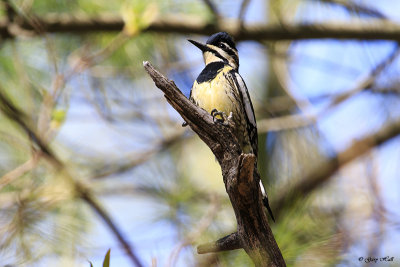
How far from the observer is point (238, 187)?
2297 millimetres

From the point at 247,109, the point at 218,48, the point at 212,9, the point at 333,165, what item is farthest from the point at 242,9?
the point at 333,165

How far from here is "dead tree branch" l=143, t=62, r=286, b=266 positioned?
2.29 m

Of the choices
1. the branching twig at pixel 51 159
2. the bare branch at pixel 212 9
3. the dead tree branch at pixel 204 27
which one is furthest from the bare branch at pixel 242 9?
the branching twig at pixel 51 159

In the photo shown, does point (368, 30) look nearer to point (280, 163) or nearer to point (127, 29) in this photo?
point (280, 163)

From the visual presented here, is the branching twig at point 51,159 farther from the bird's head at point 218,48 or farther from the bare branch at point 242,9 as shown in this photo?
the bare branch at point 242,9

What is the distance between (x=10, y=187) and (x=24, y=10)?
1.49 metres

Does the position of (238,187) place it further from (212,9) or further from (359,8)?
(359,8)

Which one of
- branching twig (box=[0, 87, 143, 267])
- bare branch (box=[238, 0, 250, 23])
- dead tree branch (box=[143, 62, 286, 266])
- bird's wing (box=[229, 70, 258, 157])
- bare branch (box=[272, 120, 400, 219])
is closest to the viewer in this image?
dead tree branch (box=[143, 62, 286, 266])

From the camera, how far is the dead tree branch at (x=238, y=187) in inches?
90.2

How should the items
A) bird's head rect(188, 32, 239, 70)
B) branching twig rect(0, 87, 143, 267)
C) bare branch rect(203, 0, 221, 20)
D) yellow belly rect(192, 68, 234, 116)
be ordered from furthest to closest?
bare branch rect(203, 0, 221, 20), bird's head rect(188, 32, 239, 70), yellow belly rect(192, 68, 234, 116), branching twig rect(0, 87, 143, 267)

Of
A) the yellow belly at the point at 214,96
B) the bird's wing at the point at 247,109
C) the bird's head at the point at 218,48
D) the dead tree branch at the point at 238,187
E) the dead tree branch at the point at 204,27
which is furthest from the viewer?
the dead tree branch at the point at 204,27

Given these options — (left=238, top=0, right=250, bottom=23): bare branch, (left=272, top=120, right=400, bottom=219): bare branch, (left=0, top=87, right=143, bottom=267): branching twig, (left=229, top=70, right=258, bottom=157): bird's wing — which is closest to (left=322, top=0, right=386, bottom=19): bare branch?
(left=238, top=0, right=250, bottom=23): bare branch

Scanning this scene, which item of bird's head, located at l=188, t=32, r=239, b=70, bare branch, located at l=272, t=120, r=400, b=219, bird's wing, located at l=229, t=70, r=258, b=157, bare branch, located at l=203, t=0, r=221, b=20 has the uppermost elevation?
bare branch, located at l=203, t=0, r=221, b=20

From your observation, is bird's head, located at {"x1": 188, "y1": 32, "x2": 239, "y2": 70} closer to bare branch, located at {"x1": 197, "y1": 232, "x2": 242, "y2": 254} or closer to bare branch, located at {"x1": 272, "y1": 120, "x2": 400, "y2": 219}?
bare branch, located at {"x1": 272, "y1": 120, "x2": 400, "y2": 219}
